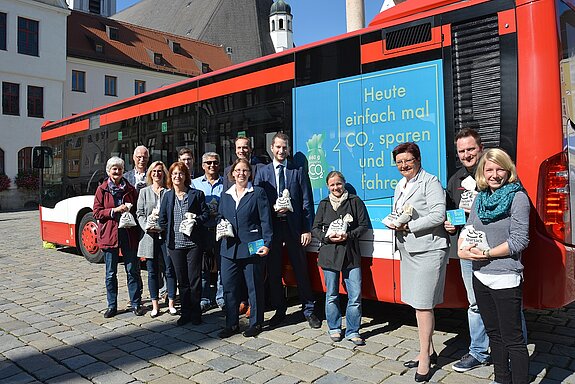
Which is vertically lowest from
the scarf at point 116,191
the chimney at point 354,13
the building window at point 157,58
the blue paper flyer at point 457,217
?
the blue paper flyer at point 457,217

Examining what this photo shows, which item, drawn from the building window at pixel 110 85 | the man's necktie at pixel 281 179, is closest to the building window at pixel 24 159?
the building window at pixel 110 85

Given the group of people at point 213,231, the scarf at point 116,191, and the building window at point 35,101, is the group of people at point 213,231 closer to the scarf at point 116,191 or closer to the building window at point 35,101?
the scarf at point 116,191

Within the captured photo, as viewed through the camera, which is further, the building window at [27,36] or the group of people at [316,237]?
the building window at [27,36]

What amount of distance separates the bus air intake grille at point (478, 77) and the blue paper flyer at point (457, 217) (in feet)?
1.90

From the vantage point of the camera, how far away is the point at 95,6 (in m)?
61.9

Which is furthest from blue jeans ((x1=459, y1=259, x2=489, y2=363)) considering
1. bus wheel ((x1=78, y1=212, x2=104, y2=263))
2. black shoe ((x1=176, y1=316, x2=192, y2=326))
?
bus wheel ((x1=78, y1=212, x2=104, y2=263))

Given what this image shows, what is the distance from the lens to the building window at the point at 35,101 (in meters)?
31.0

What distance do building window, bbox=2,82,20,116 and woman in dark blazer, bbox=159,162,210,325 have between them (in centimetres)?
2933

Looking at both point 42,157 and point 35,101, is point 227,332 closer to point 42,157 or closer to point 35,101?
point 42,157

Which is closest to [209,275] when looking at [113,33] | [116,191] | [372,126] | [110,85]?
[116,191]

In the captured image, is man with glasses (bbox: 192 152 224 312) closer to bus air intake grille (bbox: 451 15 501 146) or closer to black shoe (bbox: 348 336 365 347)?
black shoe (bbox: 348 336 365 347)

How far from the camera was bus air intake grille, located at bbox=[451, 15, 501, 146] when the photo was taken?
3785 mm

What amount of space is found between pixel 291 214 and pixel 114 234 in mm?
2119

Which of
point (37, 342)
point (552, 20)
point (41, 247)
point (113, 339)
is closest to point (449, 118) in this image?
point (552, 20)
